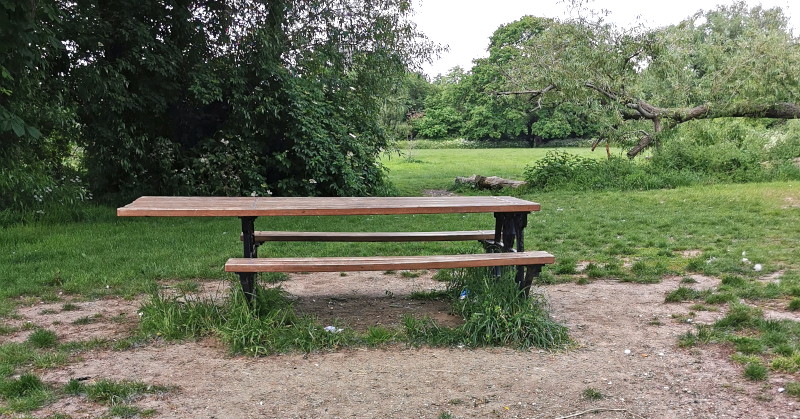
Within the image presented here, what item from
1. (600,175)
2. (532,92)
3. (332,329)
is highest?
(532,92)

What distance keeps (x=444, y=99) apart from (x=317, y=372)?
5136 centimetres

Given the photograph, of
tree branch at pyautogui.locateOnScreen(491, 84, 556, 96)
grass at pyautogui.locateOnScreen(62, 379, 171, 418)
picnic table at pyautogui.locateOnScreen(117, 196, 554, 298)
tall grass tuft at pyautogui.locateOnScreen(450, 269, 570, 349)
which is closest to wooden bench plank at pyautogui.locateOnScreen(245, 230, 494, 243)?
picnic table at pyautogui.locateOnScreen(117, 196, 554, 298)

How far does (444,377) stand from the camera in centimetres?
351

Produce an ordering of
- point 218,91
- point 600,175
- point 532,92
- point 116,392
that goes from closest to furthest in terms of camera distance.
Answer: point 116,392
point 218,91
point 600,175
point 532,92

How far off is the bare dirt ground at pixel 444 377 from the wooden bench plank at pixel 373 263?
530 mm

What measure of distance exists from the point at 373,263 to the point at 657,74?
12.9 m

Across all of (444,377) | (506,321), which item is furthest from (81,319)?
(506,321)

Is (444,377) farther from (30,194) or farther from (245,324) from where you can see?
(30,194)

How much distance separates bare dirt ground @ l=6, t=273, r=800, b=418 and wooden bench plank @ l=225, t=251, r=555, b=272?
1.74ft

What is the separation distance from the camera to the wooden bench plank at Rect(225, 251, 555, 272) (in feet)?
13.1

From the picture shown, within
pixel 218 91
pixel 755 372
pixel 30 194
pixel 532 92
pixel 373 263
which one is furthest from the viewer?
pixel 532 92

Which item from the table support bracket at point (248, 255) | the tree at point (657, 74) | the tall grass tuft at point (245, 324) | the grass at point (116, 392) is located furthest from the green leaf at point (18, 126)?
the tree at point (657, 74)

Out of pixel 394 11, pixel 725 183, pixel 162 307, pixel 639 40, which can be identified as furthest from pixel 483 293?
pixel 639 40

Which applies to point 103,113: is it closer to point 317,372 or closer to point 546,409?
point 317,372
